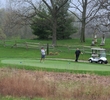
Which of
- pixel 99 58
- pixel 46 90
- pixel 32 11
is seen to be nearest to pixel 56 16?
pixel 32 11

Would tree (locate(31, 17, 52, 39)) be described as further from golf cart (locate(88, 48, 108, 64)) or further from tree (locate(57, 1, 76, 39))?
golf cart (locate(88, 48, 108, 64))

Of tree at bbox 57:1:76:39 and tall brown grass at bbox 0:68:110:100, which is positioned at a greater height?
tree at bbox 57:1:76:39

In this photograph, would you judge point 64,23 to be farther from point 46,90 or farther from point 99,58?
point 46,90

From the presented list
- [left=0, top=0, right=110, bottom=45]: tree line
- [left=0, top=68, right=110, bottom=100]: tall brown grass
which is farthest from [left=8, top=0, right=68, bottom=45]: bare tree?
[left=0, top=68, right=110, bottom=100]: tall brown grass

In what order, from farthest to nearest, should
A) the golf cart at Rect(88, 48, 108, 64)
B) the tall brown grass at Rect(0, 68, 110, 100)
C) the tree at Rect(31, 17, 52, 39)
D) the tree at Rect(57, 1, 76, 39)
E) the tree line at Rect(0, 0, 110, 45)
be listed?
the tree at Rect(57, 1, 76, 39) → the tree at Rect(31, 17, 52, 39) → the tree line at Rect(0, 0, 110, 45) → the golf cart at Rect(88, 48, 108, 64) → the tall brown grass at Rect(0, 68, 110, 100)

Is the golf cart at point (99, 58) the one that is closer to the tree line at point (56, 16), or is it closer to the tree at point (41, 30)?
the tree line at point (56, 16)

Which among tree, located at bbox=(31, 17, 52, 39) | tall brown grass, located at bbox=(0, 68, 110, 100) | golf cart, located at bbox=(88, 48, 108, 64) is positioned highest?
tree, located at bbox=(31, 17, 52, 39)

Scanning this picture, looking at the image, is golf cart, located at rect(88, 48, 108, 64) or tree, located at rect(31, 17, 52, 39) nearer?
golf cart, located at rect(88, 48, 108, 64)

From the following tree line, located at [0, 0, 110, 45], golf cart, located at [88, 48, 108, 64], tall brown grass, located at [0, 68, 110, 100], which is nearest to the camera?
tall brown grass, located at [0, 68, 110, 100]

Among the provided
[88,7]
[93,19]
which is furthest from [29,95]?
[88,7]

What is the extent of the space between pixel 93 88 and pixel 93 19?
160ft

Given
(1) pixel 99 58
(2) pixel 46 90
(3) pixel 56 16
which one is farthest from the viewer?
(3) pixel 56 16

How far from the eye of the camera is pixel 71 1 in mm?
68312

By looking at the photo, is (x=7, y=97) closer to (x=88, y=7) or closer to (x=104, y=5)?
(x=104, y=5)
